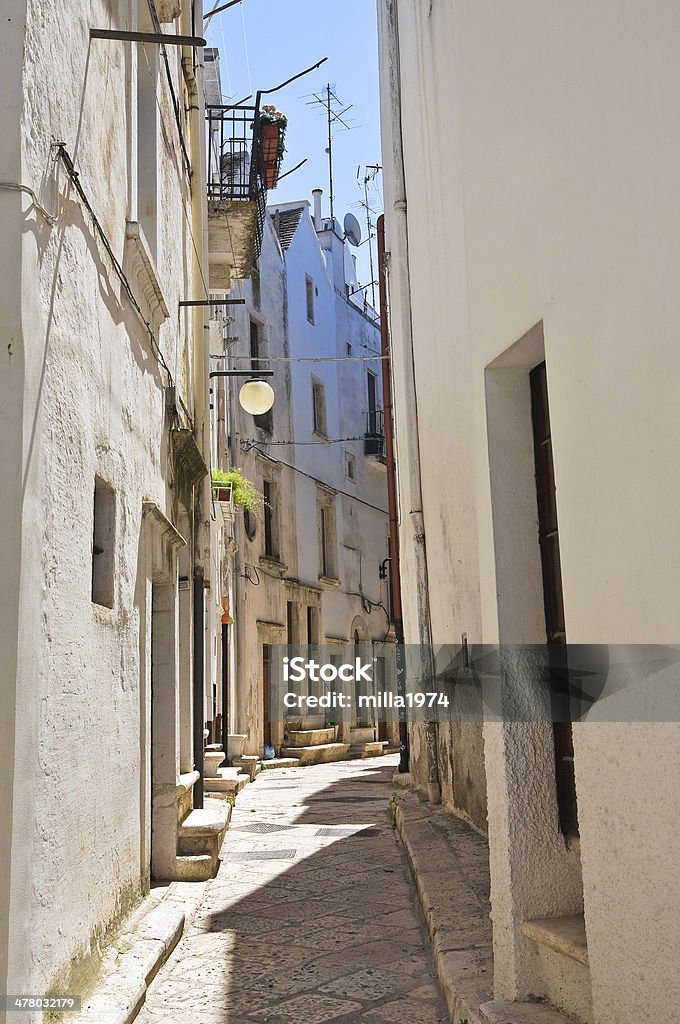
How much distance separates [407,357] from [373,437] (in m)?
17.0

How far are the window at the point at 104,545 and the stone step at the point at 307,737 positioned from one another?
1569cm

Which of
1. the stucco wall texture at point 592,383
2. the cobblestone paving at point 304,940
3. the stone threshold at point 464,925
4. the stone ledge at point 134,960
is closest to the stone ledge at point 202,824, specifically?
the cobblestone paving at point 304,940

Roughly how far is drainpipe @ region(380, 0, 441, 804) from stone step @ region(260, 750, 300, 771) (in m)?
8.03

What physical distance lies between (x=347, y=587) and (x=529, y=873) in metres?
21.6

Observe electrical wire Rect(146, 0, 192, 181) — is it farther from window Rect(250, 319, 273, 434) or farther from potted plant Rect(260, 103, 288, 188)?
window Rect(250, 319, 273, 434)

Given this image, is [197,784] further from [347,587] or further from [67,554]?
[347,587]

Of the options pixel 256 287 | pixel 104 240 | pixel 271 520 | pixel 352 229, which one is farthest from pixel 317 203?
pixel 104 240

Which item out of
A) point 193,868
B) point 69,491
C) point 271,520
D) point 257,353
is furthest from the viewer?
point 257,353

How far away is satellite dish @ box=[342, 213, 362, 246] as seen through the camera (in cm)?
3025

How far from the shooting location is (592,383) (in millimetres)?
3234

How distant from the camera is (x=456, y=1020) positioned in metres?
4.00

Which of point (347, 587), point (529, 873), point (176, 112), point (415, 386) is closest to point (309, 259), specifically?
point (347, 587)

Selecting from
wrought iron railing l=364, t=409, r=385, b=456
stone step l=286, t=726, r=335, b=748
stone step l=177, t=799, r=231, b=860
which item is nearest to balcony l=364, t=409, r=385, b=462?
wrought iron railing l=364, t=409, r=385, b=456

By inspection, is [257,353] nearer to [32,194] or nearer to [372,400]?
[372,400]
